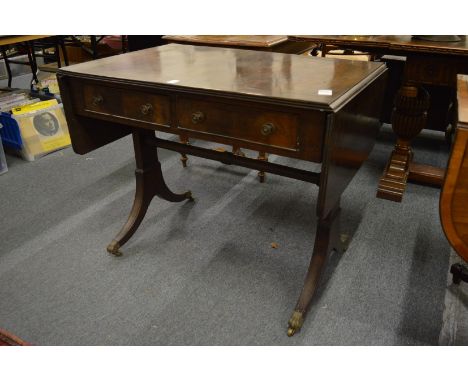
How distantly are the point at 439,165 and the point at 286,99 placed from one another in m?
1.99

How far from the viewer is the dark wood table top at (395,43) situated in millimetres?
1981

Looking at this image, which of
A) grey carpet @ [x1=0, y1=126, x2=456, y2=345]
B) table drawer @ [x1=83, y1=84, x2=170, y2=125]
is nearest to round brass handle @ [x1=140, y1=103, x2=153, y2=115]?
table drawer @ [x1=83, y1=84, x2=170, y2=125]

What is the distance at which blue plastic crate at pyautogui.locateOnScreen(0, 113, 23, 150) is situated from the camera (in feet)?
9.03

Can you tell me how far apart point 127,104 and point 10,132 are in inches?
72.8

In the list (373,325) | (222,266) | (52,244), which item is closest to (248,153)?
(222,266)

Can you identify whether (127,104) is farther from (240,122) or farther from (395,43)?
(395,43)

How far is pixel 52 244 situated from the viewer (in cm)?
194

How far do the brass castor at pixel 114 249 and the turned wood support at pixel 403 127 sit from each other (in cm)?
145

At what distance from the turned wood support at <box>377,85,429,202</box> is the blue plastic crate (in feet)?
7.79

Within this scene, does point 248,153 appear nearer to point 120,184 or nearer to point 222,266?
point 120,184

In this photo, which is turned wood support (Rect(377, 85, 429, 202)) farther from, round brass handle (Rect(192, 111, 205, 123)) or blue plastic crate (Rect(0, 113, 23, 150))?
blue plastic crate (Rect(0, 113, 23, 150))

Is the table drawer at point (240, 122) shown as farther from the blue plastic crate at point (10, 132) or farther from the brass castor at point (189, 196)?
the blue plastic crate at point (10, 132)

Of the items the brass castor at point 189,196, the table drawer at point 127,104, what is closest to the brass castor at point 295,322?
the table drawer at point 127,104

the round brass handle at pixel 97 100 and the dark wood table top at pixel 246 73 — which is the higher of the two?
the dark wood table top at pixel 246 73
